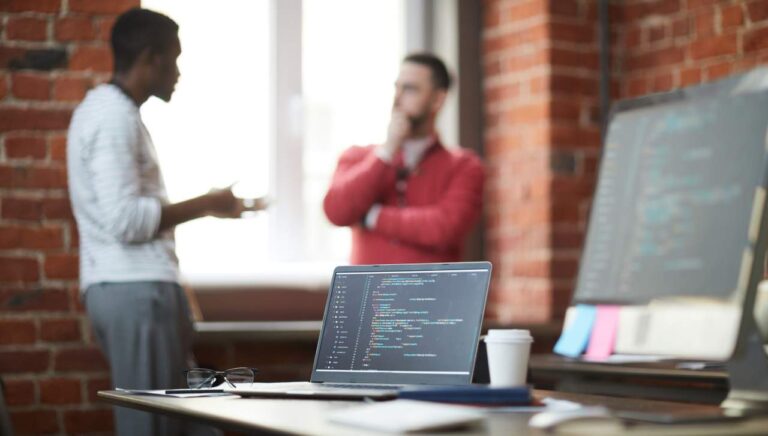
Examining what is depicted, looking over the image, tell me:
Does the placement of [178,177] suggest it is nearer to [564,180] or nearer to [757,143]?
[564,180]

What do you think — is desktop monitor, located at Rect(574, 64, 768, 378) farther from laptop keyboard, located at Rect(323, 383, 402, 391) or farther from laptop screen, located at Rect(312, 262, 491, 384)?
laptop keyboard, located at Rect(323, 383, 402, 391)

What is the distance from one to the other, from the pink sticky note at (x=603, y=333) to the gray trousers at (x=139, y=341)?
3.09ft

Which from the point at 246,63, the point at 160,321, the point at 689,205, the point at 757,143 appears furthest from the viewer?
the point at 246,63

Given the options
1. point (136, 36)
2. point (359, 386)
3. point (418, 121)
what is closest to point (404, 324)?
point (359, 386)

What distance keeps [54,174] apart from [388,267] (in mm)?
1425

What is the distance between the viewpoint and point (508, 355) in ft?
6.04

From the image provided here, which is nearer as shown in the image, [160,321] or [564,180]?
[160,321]

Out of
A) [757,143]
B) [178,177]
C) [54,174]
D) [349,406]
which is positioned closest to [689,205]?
[757,143]

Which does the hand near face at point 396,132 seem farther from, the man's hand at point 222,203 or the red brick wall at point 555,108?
the man's hand at point 222,203

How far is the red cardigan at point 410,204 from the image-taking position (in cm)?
330

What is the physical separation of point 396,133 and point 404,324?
1.59 metres

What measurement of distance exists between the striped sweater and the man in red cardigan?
0.77m

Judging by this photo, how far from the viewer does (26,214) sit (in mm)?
3023

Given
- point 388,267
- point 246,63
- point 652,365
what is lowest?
point 652,365
